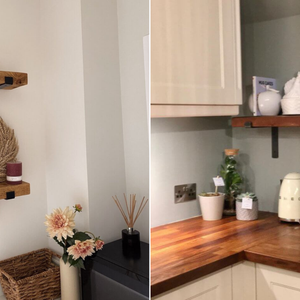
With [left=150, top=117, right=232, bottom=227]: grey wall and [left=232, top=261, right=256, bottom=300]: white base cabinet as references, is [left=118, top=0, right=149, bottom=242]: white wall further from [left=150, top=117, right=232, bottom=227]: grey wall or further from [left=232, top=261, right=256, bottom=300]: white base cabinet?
[left=232, top=261, right=256, bottom=300]: white base cabinet

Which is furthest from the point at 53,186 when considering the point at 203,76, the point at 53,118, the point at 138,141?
the point at 203,76

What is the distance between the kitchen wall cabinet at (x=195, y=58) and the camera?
587 mm

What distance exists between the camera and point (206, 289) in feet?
1.95

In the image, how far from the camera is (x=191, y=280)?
0.56 metres

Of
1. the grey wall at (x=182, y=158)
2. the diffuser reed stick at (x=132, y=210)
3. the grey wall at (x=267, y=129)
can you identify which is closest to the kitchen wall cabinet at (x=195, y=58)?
the grey wall at (x=267, y=129)

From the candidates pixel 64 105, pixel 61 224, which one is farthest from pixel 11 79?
pixel 61 224

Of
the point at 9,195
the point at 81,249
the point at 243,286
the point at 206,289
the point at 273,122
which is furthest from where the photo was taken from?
the point at 9,195

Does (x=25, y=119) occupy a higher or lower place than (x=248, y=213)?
higher

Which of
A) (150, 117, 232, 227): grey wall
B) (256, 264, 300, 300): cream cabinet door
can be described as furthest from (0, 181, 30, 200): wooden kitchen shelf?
(256, 264, 300, 300): cream cabinet door

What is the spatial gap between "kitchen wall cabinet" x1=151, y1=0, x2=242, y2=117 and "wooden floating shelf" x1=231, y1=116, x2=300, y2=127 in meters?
0.10

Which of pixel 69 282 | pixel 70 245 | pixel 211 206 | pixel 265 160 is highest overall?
pixel 265 160

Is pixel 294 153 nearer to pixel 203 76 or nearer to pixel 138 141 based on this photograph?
pixel 203 76

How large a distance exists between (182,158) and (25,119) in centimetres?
59

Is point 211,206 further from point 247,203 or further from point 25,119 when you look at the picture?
point 25,119
